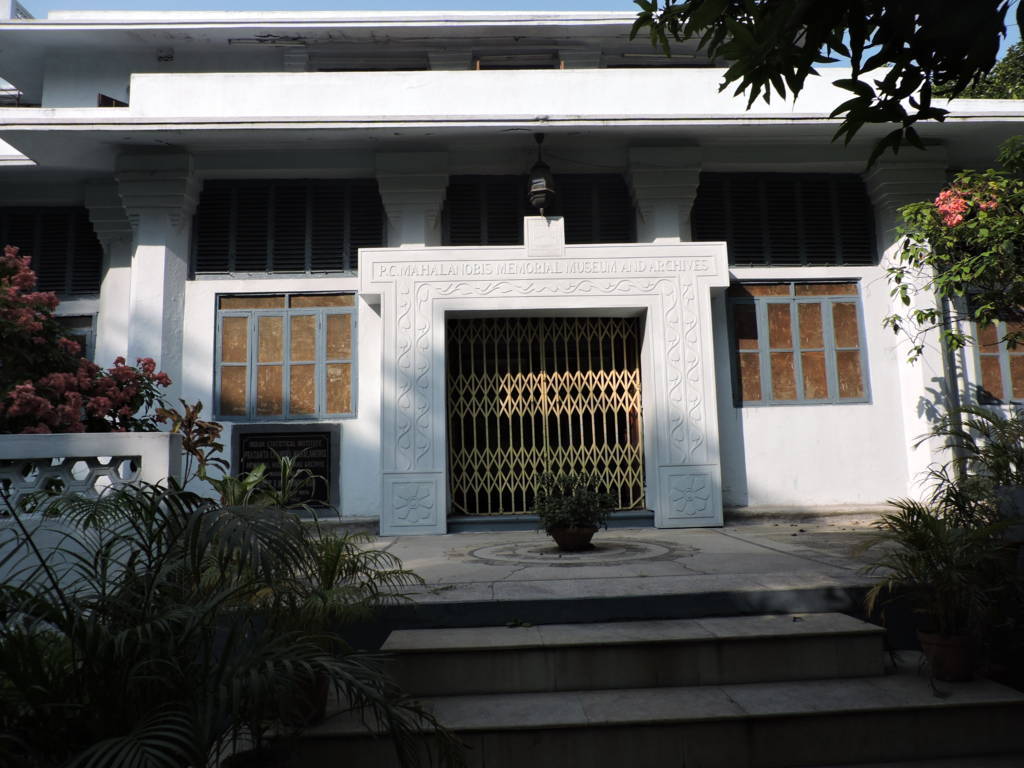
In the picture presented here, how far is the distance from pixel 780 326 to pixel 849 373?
1.03 meters

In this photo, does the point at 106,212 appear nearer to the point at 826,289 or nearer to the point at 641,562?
the point at 641,562

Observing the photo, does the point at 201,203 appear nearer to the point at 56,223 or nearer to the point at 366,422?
the point at 56,223

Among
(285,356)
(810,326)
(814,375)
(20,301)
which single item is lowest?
(814,375)

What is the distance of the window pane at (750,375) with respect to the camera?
901 cm

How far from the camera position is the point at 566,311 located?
8.57 metres

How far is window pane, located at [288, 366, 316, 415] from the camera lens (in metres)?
8.80

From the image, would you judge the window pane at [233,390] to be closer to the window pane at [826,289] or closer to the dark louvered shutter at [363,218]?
the dark louvered shutter at [363,218]

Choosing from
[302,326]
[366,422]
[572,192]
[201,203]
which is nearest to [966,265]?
[572,192]

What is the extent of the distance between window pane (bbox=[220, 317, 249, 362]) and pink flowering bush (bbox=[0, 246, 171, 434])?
2.95 meters

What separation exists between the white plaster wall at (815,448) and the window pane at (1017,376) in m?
1.51

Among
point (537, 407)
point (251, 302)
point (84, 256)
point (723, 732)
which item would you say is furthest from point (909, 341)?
point (84, 256)

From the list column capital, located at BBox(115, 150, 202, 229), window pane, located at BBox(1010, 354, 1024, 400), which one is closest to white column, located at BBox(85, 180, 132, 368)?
column capital, located at BBox(115, 150, 202, 229)

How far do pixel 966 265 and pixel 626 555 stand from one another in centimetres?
483

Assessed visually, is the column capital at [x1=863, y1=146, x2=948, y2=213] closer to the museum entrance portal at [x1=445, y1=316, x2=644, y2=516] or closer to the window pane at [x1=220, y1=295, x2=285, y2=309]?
the museum entrance portal at [x1=445, y1=316, x2=644, y2=516]
